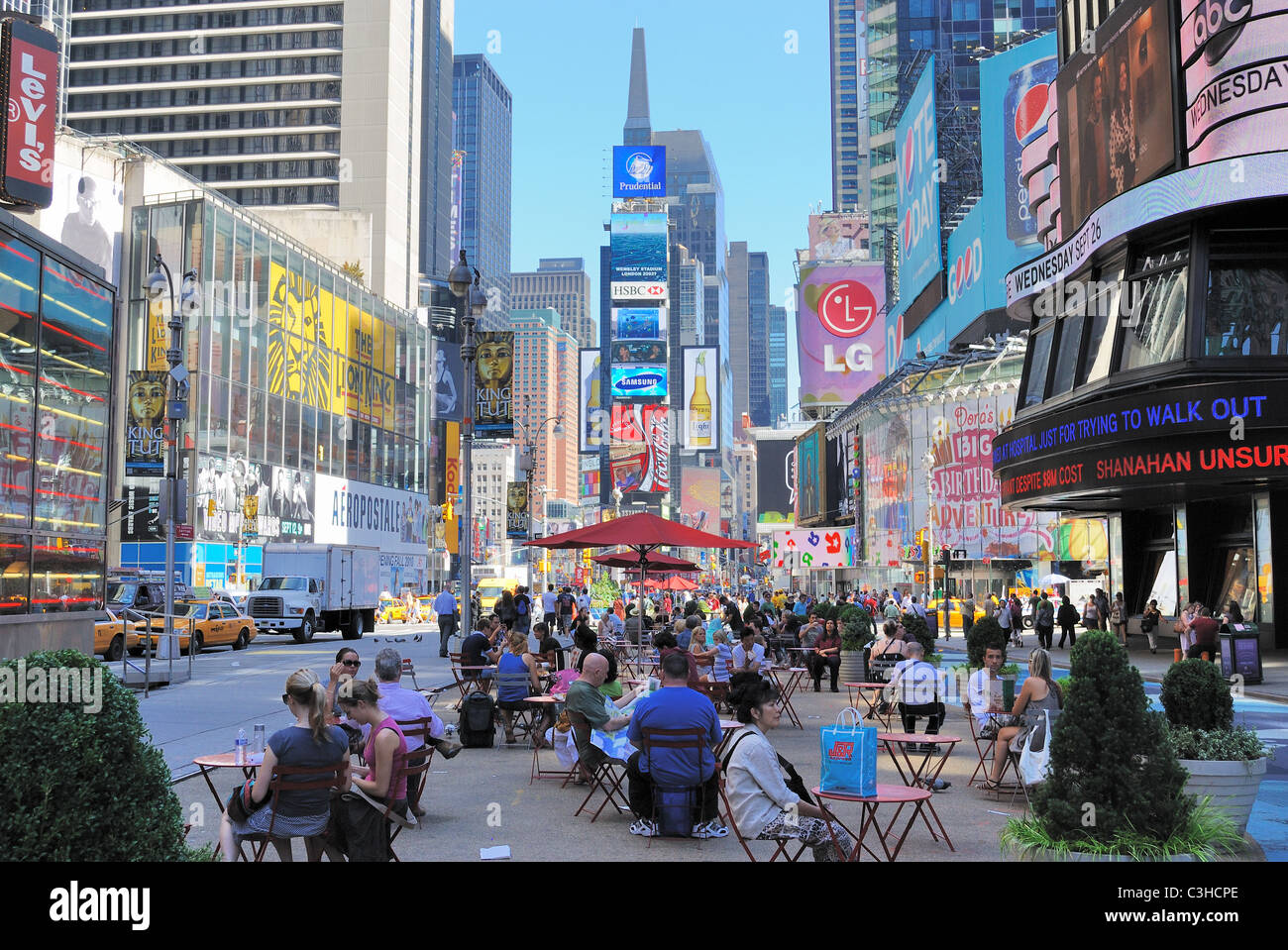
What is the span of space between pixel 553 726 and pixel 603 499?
17065 centimetres

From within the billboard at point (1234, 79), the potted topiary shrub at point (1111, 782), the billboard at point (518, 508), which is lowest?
the potted topiary shrub at point (1111, 782)

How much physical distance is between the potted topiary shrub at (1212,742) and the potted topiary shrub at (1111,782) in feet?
2.91

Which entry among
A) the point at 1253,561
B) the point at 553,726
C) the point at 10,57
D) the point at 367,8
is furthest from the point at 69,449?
the point at 367,8

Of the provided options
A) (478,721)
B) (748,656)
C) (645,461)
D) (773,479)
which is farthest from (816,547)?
(773,479)

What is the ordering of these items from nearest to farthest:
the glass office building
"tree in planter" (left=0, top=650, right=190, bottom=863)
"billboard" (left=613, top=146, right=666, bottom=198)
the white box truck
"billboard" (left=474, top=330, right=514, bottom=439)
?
"tree in planter" (left=0, top=650, right=190, bottom=863), "billboard" (left=474, top=330, right=514, bottom=439), the white box truck, the glass office building, "billboard" (left=613, top=146, right=666, bottom=198)

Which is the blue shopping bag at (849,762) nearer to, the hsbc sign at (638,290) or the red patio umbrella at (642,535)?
the red patio umbrella at (642,535)

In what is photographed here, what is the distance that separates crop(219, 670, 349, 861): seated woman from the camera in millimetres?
6676

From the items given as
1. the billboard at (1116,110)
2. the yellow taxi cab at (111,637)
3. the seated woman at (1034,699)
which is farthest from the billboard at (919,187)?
the seated woman at (1034,699)

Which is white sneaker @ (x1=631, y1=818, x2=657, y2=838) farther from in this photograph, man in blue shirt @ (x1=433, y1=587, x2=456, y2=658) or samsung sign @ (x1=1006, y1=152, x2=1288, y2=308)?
samsung sign @ (x1=1006, y1=152, x2=1288, y2=308)

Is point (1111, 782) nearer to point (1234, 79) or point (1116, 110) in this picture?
point (1234, 79)

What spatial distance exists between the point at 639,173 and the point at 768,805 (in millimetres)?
166067

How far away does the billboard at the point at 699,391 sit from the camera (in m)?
177

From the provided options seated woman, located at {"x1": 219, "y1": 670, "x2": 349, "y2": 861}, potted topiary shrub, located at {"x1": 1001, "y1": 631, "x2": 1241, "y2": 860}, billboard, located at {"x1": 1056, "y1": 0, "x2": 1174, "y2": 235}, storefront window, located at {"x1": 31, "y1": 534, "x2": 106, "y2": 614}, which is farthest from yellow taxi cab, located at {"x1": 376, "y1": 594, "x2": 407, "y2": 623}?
potted topiary shrub, located at {"x1": 1001, "y1": 631, "x2": 1241, "y2": 860}

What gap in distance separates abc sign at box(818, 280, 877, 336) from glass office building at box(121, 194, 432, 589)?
129ft
